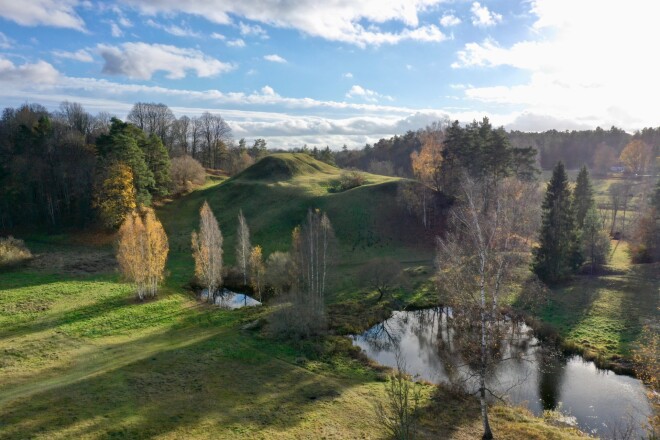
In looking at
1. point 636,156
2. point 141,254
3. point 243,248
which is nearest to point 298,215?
point 243,248

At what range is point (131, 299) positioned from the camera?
134 feet

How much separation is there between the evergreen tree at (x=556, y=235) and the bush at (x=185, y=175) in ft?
222

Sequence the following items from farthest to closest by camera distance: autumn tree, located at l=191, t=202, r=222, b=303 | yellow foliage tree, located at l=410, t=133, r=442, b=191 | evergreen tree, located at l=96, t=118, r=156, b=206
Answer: yellow foliage tree, located at l=410, t=133, r=442, b=191 < evergreen tree, located at l=96, t=118, r=156, b=206 < autumn tree, located at l=191, t=202, r=222, b=303

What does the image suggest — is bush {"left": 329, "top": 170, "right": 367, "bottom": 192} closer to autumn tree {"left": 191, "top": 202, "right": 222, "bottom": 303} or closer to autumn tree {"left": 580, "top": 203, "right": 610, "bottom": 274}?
autumn tree {"left": 191, "top": 202, "right": 222, "bottom": 303}

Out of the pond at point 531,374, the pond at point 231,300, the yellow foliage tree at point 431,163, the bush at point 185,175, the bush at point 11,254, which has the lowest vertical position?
the pond at point 231,300

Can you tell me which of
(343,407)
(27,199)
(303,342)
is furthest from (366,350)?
(27,199)

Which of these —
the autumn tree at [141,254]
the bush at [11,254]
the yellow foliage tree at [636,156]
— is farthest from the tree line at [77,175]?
the yellow foliage tree at [636,156]

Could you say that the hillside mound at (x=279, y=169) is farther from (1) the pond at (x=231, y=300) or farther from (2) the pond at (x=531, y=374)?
(2) the pond at (x=531, y=374)

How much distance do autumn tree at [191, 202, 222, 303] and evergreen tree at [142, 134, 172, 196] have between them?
123ft

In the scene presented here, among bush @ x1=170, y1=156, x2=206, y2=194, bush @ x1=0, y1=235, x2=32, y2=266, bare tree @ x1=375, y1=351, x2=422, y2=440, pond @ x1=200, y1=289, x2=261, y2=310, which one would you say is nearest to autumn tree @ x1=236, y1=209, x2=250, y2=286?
pond @ x1=200, y1=289, x2=261, y2=310

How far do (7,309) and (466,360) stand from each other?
134ft

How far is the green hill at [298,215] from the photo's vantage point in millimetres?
61062

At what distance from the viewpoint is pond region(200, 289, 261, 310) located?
4320cm

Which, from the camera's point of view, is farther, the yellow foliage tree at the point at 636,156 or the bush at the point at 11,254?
the yellow foliage tree at the point at 636,156
